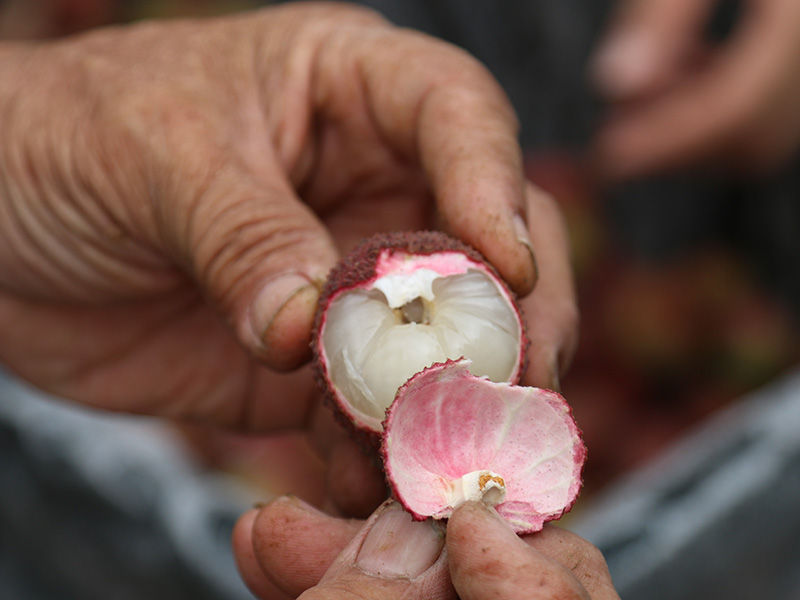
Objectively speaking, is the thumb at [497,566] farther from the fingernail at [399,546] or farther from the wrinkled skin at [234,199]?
the wrinkled skin at [234,199]

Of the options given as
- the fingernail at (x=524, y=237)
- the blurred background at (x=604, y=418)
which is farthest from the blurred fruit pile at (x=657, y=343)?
the fingernail at (x=524, y=237)

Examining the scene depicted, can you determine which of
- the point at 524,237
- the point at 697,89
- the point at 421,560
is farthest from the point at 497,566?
the point at 697,89

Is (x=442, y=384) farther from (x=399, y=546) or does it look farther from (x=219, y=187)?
(x=219, y=187)

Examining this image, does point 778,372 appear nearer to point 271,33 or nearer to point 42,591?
point 271,33

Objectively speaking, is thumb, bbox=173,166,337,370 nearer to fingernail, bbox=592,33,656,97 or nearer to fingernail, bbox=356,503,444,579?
fingernail, bbox=356,503,444,579

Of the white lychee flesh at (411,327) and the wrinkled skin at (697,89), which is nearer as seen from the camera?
the white lychee flesh at (411,327)

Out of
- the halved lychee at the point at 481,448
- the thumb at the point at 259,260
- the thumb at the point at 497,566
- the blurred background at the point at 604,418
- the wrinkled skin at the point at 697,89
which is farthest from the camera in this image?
the wrinkled skin at the point at 697,89
